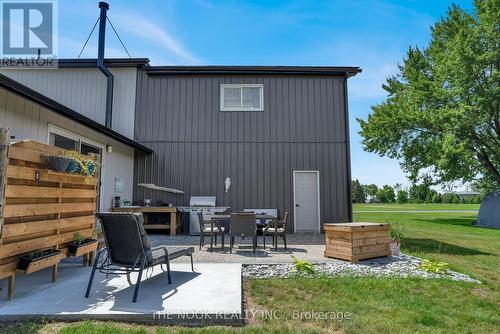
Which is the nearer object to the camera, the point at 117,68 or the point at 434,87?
the point at 117,68

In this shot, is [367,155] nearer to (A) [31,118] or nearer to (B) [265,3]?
(B) [265,3]

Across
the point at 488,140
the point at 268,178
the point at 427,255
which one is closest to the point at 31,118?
the point at 268,178

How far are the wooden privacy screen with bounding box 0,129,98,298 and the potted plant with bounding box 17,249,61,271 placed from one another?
43 millimetres

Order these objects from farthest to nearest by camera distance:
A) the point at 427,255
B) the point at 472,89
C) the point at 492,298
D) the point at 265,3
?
the point at 472,89
the point at 265,3
the point at 427,255
the point at 492,298

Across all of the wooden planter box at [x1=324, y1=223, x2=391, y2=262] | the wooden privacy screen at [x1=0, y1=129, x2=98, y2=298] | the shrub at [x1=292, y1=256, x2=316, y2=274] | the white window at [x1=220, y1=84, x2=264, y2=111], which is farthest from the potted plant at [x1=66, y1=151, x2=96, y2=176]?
the white window at [x1=220, y1=84, x2=264, y2=111]

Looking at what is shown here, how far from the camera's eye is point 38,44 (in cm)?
864

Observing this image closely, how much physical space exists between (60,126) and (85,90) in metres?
4.21

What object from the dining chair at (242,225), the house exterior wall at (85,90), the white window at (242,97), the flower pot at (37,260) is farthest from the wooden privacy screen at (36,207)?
the white window at (242,97)

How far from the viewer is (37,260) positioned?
126 inches

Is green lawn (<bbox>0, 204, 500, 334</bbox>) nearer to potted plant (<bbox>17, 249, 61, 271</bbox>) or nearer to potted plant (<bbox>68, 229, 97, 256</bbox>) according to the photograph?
potted plant (<bbox>17, 249, 61, 271</bbox>)

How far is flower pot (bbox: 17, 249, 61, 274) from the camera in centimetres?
308

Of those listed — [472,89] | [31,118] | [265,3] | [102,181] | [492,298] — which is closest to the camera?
[492,298]

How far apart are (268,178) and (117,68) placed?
6.14 meters

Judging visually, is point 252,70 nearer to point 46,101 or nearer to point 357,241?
point 46,101
